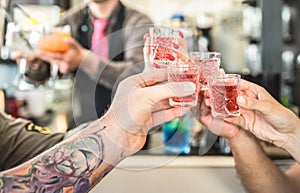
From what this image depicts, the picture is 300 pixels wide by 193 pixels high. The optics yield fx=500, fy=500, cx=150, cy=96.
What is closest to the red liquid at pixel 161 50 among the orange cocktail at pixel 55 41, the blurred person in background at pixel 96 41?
the blurred person in background at pixel 96 41

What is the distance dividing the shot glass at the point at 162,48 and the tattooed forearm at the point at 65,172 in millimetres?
218

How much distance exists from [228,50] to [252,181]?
2193mm

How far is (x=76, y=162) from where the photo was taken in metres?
1.24

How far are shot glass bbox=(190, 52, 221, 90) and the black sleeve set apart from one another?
0.63 metres

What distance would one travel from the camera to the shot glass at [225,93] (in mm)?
1230

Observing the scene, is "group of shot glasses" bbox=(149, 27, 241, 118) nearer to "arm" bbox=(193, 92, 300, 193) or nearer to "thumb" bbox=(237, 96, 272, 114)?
"thumb" bbox=(237, 96, 272, 114)

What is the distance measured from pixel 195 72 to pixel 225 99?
0.11 metres

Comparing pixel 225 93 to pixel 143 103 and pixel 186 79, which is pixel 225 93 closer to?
pixel 186 79

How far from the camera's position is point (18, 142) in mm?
1627

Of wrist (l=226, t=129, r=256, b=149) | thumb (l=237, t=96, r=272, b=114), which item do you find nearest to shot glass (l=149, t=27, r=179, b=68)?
thumb (l=237, t=96, r=272, b=114)

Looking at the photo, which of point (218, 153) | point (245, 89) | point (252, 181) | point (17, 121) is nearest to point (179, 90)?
point (245, 89)

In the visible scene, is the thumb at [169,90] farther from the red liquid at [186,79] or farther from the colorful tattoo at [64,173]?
the colorful tattoo at [64,173]

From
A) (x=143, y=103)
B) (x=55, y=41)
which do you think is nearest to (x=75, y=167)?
(x=143, y=103)

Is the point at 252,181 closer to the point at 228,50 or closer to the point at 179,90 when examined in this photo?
the point at 179,90
